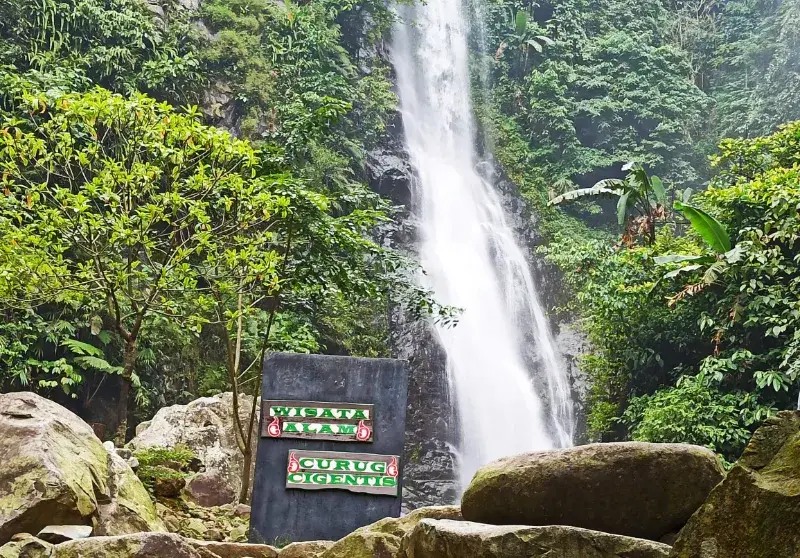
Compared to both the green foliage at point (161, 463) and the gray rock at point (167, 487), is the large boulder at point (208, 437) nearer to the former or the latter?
the green foliage at point (161, 463)

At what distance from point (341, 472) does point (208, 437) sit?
10.5 feet

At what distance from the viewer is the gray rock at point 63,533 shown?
13.1 feet

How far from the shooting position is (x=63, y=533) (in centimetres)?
403

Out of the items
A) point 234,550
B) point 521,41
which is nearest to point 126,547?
point 234,550

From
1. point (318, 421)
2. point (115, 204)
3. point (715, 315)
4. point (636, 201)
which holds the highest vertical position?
point (636, 201)

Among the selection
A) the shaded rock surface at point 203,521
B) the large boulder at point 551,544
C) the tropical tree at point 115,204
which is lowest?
the shaded rock surface at point 203,521

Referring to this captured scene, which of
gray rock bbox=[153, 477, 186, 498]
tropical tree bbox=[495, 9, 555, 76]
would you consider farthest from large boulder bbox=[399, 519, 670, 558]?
tropical tree bbox=[495, 9, 555, 76]

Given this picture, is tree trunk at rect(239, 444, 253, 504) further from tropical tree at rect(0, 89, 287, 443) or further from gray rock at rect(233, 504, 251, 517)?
tropical tree at rect(0, 89, 287, 443)

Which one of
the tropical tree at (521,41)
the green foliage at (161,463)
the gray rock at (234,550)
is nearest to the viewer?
the gray rock at (234,550)

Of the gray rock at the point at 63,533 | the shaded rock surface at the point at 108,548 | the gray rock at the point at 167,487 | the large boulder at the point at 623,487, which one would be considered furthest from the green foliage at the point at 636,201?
the shaded rock surface at the point at 108,548

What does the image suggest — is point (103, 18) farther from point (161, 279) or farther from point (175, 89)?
point (161, 279)

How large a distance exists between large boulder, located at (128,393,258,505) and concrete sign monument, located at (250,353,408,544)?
224cm

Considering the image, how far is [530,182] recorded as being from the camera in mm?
19266

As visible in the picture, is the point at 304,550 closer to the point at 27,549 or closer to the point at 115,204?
the point at 27,549
